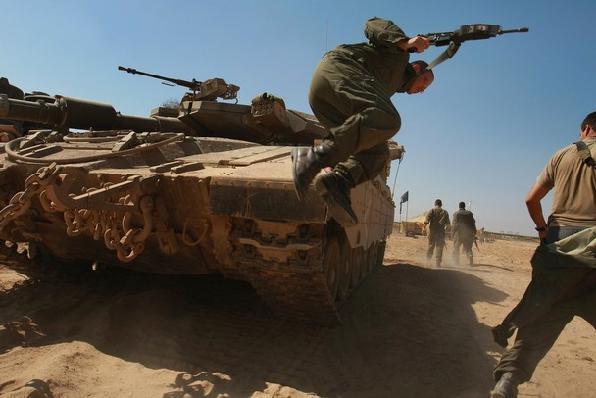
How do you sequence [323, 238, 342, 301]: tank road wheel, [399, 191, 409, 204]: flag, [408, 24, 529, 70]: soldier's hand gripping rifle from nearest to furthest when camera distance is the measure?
[408, 24, 529, 70]: soldier's hand gripping rifle
[323, 238, 342, 301]: tank road wheel
[399, 191, 409, 204]: flag

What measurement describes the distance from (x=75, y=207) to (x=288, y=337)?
2224 millimetres

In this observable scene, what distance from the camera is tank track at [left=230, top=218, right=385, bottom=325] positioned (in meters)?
3.71

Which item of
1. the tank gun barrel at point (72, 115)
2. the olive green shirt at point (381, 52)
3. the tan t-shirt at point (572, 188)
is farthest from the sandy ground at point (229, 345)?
the olive green shirt at point (381, 52)

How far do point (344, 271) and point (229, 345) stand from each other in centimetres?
144

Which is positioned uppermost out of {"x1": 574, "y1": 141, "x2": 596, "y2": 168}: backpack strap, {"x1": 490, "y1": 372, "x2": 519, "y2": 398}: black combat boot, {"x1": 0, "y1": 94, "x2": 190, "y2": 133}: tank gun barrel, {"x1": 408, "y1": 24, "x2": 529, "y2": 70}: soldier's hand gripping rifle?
{"x1": 408, "y1": 24, "x2": 529, "y2": 70}: soldier's hand gripping rifle

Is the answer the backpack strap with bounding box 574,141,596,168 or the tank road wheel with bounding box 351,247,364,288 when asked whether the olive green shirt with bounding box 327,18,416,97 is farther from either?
the tank road wheel with bounding box 351,247,364,288

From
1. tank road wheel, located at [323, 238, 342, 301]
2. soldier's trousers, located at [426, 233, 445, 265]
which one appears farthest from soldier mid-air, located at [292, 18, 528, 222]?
soldier's trousers, located at [426, 233, 445, 265]

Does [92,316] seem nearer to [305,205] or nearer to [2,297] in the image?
[2,297]

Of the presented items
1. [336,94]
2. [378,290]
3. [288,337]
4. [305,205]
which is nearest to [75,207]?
[305,205]

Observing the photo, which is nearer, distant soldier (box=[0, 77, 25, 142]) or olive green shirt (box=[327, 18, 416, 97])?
olive green shirt (box=[327, 18, 416, 97])

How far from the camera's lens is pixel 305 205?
3.48 m

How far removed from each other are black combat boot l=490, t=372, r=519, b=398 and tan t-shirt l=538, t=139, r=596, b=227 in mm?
931

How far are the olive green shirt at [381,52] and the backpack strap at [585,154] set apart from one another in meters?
1.10

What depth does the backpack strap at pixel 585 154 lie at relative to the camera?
Answer: 2873 mm
